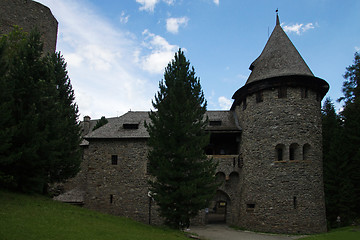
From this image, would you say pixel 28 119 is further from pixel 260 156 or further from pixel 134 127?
pixel 260 156

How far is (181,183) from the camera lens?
1532cm

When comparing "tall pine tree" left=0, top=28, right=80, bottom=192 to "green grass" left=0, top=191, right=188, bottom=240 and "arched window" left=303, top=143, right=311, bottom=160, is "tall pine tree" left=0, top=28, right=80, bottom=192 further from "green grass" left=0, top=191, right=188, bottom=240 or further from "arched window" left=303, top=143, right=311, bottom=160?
"arched window" left=303, top=143, right=311, bottom=160

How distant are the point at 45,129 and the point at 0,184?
12.9 feet

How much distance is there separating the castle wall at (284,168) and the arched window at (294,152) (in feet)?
A: 0.23

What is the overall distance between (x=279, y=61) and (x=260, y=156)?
7.70m

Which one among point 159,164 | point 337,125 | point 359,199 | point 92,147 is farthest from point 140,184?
point 337,125

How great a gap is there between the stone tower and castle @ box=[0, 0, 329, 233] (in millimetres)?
66

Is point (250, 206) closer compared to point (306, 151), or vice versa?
point (306, 151)

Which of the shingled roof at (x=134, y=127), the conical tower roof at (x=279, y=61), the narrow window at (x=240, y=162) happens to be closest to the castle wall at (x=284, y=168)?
the narrow window at (x=240, y=162)

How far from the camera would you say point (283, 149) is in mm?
21328

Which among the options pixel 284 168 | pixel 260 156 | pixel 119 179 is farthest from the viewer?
pixel 119 179

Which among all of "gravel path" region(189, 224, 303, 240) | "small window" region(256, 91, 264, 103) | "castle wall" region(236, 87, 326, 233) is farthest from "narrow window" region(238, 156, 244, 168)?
"gravel path" region(189, 224, 303, 240)

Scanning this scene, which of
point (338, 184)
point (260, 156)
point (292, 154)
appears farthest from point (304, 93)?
point (338, 184)

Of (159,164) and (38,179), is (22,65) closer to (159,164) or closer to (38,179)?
(38,179)
